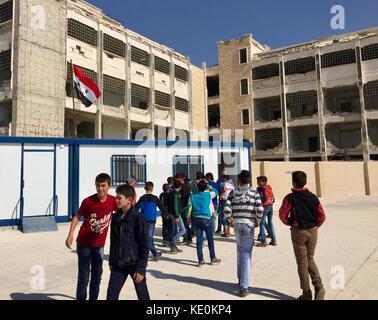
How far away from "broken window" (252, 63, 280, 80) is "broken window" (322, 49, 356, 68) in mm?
5235

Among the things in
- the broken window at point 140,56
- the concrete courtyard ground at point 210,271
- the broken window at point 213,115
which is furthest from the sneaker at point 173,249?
the broken window at point 213,115

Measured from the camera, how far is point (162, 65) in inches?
1508

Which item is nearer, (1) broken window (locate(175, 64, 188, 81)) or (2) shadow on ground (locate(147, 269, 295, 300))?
(2) shadow on ground (locate(147, 269, 295, 300))

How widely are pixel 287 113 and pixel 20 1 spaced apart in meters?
28.2

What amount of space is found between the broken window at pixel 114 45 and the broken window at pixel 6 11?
8426 millimetres

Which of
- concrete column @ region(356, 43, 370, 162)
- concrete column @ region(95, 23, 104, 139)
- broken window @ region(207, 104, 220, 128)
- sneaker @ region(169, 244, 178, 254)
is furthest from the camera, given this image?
broken window @ region(207, 104, 220, 128)

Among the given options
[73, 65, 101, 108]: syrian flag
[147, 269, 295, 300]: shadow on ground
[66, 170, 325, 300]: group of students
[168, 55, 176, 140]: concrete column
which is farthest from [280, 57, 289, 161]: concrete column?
[66, 170, 325, 300]: group of students

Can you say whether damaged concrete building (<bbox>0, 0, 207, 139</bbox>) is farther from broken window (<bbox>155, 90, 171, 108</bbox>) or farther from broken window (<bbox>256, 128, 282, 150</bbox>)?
broken window (<bbox>256, 128, 282, 150</bbox>)

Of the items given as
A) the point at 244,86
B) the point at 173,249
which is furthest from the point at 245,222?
the point at 244,86

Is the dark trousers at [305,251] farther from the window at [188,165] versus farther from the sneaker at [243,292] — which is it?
the window at [188,165]

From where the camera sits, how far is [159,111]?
123 ft

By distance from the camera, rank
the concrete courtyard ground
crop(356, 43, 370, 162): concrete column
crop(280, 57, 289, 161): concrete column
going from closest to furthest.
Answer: the concrete courtyard ground < crop(356, 43, 370, 162): concrete column < crop(280, 57, 289, 161): concrete column

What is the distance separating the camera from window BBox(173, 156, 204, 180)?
13.8 meters

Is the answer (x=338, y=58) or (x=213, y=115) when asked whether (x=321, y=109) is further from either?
(x=213, y=115)
